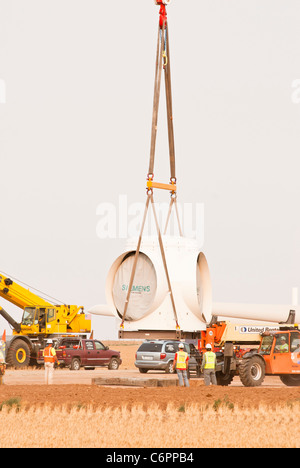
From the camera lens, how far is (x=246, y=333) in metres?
34.5

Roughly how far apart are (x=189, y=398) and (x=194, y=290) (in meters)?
4.86

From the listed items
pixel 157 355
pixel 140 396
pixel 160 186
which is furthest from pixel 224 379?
pixel 160 186

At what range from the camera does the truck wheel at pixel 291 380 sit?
3391 centimetres

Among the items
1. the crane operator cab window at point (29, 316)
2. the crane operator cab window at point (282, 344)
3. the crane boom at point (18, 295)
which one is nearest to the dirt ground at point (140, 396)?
the crane operator cab window at point (282, 344)

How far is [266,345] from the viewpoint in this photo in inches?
1314

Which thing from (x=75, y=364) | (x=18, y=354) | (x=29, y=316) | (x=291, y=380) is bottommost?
(x=75, y=364)

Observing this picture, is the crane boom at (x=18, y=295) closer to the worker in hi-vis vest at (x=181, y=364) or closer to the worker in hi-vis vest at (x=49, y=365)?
the worker in hi-vis vest at (x=49, y=365)

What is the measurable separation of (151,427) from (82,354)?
2759 cm

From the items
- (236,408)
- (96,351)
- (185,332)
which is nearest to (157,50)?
(185,332)

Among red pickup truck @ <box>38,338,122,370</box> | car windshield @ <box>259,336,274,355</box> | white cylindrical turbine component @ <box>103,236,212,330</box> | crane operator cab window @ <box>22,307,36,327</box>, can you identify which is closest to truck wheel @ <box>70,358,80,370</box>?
red pickup truck @ <box>38,338,122,370</box>

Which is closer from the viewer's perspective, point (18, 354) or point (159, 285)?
point (159, 285)

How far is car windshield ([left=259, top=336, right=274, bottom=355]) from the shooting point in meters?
33.1

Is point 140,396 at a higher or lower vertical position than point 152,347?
higher

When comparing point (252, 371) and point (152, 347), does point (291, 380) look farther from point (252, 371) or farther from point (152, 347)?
point (152, 347)
